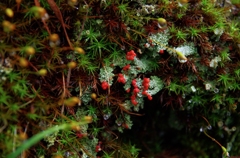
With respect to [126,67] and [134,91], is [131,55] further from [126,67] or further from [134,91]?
[134,91]

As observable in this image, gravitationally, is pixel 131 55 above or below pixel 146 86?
above

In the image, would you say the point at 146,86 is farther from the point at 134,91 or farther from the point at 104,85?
the point at 104,85

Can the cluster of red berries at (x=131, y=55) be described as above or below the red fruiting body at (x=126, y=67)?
above

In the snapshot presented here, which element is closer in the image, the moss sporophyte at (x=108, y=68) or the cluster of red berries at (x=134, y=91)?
the moss sporophyte at (x=108, y=68)

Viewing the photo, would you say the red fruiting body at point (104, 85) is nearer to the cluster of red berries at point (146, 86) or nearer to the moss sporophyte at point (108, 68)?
the moss sporophyte at point (108, 68)

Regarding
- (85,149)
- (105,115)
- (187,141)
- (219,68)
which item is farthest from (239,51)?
(85,149)

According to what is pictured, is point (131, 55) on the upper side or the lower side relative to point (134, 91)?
upper

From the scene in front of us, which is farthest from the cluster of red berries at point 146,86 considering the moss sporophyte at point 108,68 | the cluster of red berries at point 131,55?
the cluster of red berries at point 131,55

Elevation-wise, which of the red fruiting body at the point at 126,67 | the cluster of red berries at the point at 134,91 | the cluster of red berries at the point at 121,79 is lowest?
the cluster of red berries at the point at 134,91

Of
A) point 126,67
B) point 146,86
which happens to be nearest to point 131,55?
point 126,67

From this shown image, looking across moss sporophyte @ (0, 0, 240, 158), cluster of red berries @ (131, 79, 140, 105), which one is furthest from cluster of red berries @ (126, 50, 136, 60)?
cluster of red berries @ (131, 79, 140, 105)

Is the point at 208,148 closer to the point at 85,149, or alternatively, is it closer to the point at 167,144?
the point at 167,144
